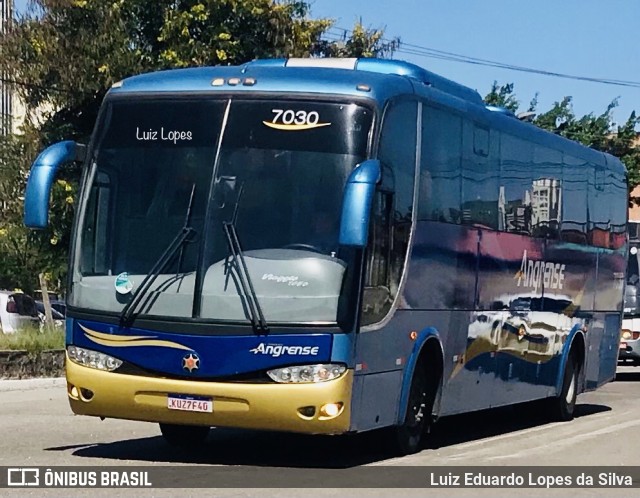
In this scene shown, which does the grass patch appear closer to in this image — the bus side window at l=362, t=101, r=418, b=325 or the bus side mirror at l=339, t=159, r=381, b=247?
the bus side window at l=362, t=101, r=418, b=325

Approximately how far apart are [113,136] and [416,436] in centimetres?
391

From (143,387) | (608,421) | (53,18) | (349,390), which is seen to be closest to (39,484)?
(143,387)

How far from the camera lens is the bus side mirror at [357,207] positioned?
1040cm

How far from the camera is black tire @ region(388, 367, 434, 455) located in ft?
40.8

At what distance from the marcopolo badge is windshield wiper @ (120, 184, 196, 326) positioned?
105mm

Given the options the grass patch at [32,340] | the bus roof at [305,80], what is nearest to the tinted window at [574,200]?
the bus roof at [305,80]

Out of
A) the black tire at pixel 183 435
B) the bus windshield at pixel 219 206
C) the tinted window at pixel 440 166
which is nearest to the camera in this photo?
the bus windshield at pixel 219 206

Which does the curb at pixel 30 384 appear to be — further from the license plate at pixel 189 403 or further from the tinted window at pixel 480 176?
the license plate at pixel 189 403

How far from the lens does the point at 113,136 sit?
11.8 metres

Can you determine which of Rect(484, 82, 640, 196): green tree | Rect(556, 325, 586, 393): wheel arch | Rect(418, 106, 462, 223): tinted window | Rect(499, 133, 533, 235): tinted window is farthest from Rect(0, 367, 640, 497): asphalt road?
Rect(484, 82, 640, 196): green tree

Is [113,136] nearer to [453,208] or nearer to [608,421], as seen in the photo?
[453,208]

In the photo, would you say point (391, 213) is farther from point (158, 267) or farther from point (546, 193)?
point (546, 193)

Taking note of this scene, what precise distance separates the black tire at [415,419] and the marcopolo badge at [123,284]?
2.82 meters

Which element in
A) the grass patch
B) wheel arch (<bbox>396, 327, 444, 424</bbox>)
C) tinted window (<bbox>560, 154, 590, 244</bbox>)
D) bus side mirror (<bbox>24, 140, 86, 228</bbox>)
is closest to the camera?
bus side mirror (<bbox>24, 140, 86, 228</bbox>)
